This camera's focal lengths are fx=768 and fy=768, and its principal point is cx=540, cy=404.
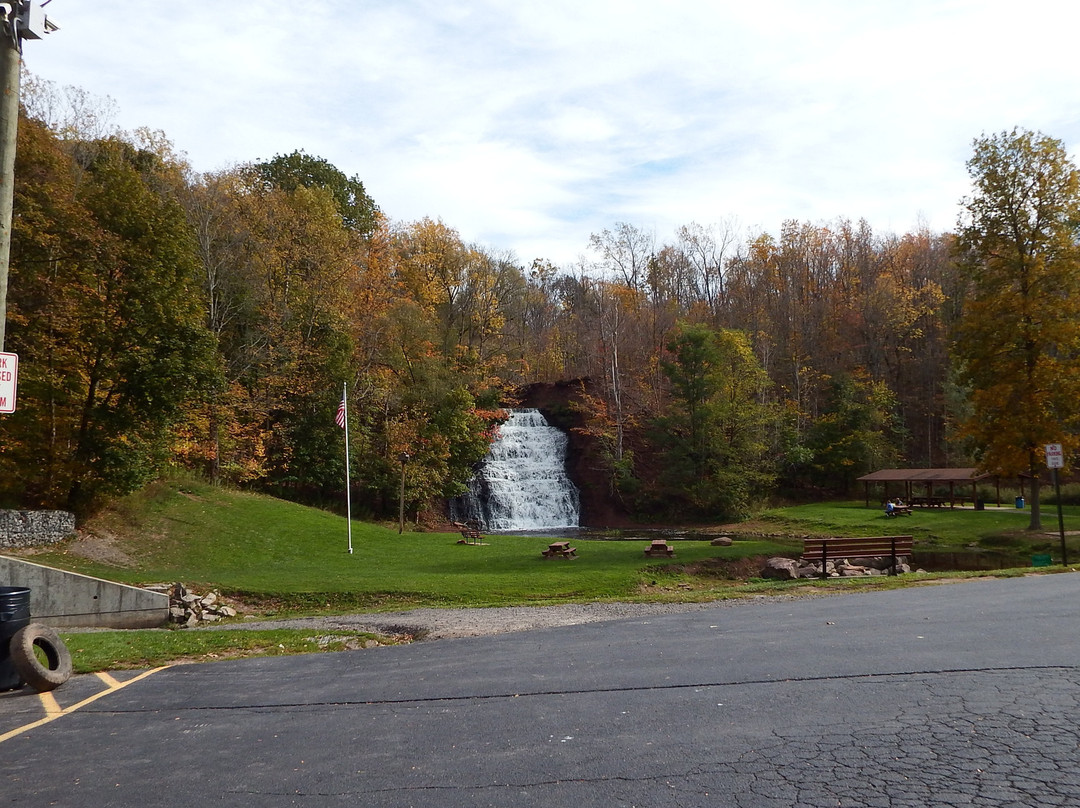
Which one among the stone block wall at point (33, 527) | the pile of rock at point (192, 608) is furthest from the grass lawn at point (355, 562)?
the pile of rock at point (192, 608)

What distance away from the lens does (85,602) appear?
1617 cm

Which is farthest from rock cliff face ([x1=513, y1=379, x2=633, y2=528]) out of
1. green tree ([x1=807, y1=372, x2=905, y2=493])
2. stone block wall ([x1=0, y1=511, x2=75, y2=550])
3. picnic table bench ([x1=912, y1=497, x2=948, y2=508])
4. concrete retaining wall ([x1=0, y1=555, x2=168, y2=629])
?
concrete retaining wall ([x1=0, y1=555, x2=168, y2=629])

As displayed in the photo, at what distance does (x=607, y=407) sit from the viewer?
57.7m

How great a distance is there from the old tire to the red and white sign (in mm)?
3078

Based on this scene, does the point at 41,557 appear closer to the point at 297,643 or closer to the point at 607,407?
the point at 297,643

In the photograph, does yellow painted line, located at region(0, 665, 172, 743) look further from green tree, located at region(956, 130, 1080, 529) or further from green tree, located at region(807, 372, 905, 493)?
green tree, located at region(807, 372, 905, 493)

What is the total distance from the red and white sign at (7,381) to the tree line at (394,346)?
19.6 metres

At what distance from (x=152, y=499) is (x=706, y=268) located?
58.8 meters

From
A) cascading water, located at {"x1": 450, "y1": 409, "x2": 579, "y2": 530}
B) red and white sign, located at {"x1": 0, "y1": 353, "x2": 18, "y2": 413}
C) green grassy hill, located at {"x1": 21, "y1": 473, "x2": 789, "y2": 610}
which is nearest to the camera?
red and white sign, located at {"x1": 0, "y1": 353, "x2": 18, "y2": 413}

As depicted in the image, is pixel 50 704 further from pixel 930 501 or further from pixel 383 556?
pixel 930 501

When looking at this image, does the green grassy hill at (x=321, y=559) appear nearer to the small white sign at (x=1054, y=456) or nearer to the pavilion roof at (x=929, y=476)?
the small white sign at (x=1054, y=456)

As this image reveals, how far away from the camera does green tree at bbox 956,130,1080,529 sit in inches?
1236

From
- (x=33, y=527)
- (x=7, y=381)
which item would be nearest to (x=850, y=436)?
(x=33, y=527)

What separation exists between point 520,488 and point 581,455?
884cm
